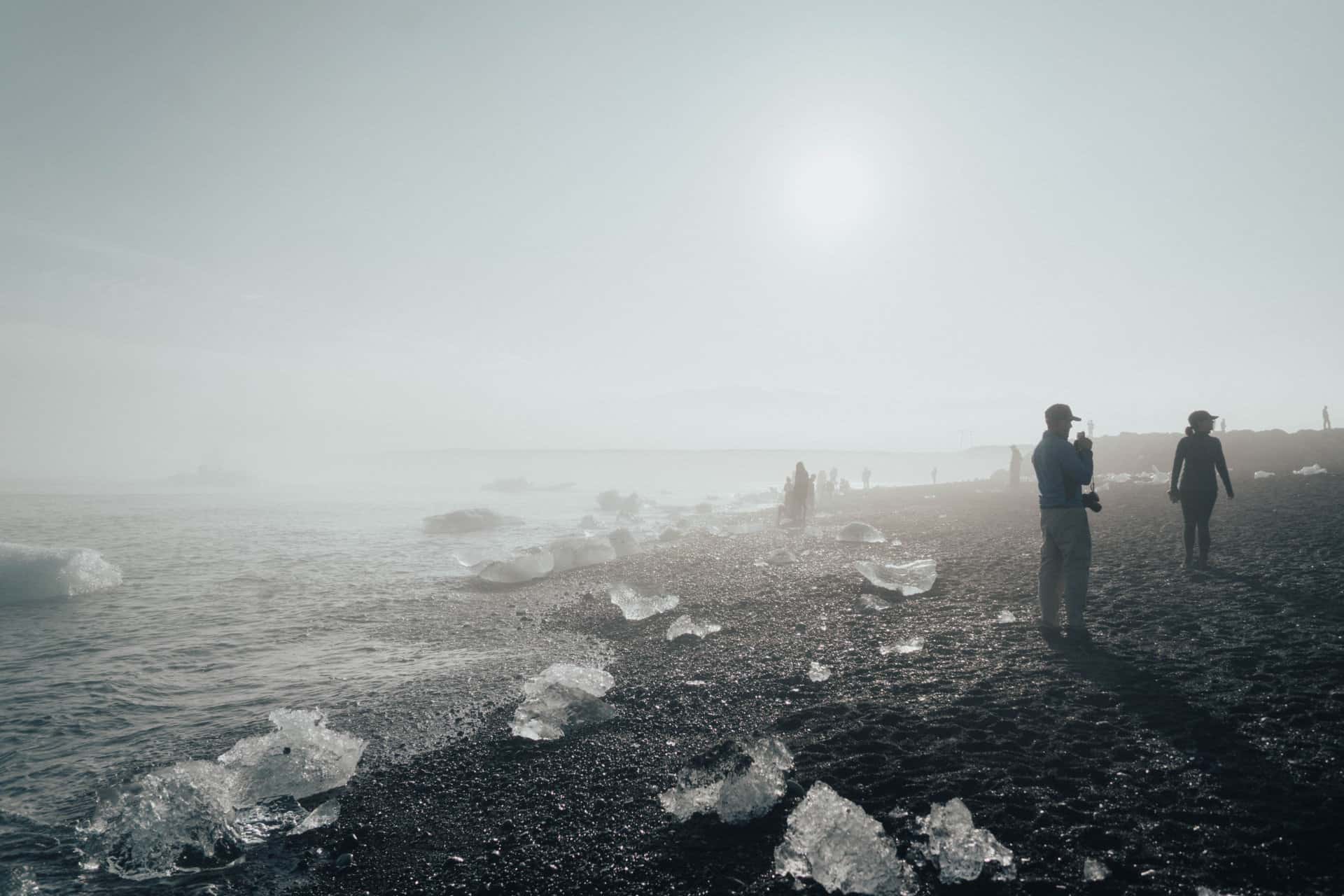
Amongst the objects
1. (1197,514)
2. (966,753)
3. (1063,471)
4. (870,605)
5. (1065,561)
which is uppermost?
(1063,471)

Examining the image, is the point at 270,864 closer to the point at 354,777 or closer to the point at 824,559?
the point at 354,777

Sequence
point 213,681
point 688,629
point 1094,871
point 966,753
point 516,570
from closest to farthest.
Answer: point 1094,871
point 966,753
point 213,681
point 688,629
point 516,570

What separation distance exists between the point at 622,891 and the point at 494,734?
2808 millimetres

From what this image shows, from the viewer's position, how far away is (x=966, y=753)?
4.71m

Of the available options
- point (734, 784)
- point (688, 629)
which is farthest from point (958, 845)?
point (688, 629)

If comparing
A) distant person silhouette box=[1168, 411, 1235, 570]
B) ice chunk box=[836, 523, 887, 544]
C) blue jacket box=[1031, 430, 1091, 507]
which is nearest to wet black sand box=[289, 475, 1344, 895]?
distant person silhouette box=[1168, 411, 1235, 570]

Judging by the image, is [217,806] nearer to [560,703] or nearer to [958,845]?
[560,703]

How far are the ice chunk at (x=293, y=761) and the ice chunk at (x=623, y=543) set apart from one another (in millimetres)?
14153

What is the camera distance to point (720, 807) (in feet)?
14.0

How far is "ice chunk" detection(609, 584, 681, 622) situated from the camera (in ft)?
34.2

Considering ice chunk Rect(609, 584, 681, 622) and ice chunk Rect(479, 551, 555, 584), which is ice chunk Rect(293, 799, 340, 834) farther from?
ice chunk Rect(479, 551, 555, 584)

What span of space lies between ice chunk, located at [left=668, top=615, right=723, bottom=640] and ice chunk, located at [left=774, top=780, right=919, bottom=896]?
16.4ft

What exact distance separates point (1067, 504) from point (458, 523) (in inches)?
1128

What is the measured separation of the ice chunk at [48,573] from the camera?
13422mm
